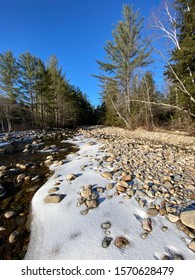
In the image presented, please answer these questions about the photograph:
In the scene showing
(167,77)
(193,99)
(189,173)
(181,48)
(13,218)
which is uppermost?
(181,48)

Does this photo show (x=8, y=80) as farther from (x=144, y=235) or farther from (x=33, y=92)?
(x=144, y=235)

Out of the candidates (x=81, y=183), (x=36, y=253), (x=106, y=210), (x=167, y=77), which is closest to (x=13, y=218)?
(x=36, y=253)

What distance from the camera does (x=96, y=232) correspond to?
1.86 m

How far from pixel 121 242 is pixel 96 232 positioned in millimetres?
351

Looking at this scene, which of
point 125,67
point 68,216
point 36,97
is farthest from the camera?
point 36,97

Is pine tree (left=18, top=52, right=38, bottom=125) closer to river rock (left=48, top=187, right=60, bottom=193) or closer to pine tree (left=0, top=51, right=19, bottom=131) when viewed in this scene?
pine tree (left=0, top=51, right=19, bottom=131)

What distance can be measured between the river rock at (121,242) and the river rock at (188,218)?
33.2 inches

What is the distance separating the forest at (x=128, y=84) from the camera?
23.2 feet

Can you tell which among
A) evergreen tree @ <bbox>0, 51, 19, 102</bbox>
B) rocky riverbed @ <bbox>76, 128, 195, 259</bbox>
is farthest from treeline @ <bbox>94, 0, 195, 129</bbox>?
evergreen tree @ <bbox>0, 51, 19, 102</bbox>

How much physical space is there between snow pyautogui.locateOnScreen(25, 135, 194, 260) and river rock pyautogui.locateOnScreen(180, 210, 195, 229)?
0.15m

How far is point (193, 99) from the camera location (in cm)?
656

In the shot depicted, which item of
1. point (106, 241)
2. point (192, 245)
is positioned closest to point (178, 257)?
point (192, 245)

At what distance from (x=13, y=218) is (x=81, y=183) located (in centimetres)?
133
